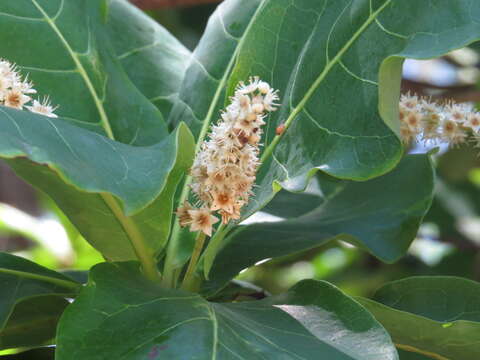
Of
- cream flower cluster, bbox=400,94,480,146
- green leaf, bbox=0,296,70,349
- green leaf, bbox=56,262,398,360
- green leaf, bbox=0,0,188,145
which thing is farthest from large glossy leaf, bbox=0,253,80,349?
cream flower cluster, bbox=400,94,480,146

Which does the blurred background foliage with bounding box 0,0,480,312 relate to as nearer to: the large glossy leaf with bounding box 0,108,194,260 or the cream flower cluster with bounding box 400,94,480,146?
the cream flower cluster with bounding box 400,94,480,146

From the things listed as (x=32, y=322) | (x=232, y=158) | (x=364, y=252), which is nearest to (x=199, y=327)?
(x=232, y=158)

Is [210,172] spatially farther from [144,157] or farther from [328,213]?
[328,213]

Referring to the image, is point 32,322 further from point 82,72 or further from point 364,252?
point 364,252

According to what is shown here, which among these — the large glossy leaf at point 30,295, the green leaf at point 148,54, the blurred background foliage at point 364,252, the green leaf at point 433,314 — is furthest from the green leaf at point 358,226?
the blurred background foliage at point 364,252

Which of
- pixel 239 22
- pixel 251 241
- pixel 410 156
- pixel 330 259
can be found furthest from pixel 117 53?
pixel 330 259
